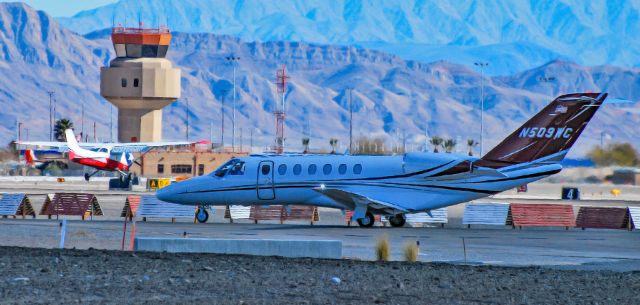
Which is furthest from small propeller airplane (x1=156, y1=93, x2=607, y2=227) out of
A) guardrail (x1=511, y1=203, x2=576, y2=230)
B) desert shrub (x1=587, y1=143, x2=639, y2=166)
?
desert shrub (x1=587, y1=143, x2=639, y2=166)

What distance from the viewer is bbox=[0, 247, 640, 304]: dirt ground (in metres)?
19.2

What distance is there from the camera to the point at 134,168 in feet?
390

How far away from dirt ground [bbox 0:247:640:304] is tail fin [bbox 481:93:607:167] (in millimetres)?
12404

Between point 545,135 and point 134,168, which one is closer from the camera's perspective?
point 545,135

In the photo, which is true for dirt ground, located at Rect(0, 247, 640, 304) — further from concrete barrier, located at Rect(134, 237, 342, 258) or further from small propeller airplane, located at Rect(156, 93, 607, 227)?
small propeller airplane, located at Rect(156, 93, 607, 227)

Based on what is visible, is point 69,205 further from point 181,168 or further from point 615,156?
point 615,156

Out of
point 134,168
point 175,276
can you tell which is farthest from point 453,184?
point 134,168

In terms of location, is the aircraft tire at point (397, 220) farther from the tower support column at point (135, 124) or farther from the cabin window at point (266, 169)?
the tower support column at point (135, 124)

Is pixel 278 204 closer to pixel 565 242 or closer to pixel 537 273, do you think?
pixel 565 242

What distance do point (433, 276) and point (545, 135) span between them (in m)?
15.0

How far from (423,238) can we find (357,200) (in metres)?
5.00

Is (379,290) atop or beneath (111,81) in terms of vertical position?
beneath

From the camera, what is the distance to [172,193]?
41.0 meters

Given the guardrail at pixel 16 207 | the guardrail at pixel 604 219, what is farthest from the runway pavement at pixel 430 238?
the guardrail at pixel 16 207
